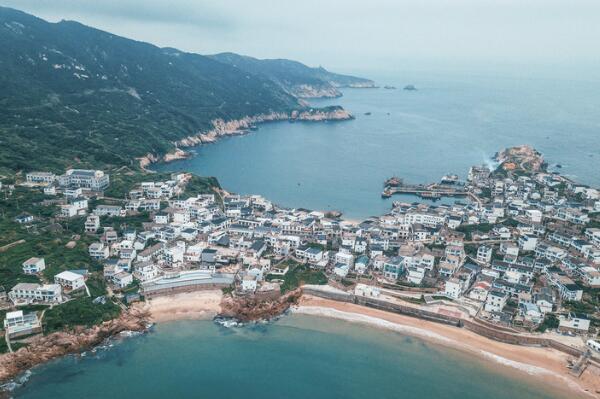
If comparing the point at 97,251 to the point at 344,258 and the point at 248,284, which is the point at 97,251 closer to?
the point at 248,284

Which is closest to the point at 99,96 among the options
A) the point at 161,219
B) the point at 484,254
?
the point at 161,219

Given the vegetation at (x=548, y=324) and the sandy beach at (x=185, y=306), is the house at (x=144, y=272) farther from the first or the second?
the vegetation at (x=548, y=324)

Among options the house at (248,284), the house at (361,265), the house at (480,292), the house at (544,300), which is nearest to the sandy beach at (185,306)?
the house at (248,284)

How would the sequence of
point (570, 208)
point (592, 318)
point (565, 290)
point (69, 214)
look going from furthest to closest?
point (570, 208) → point (69, 214) → point (565, 290) → point (592, 318)

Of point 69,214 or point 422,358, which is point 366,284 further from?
point 69,214

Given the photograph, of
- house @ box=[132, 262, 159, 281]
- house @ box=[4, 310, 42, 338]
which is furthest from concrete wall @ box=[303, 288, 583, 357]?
house @ box=[4, 310, 42, 338]

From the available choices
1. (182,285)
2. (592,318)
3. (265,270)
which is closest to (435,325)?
(592,318)
